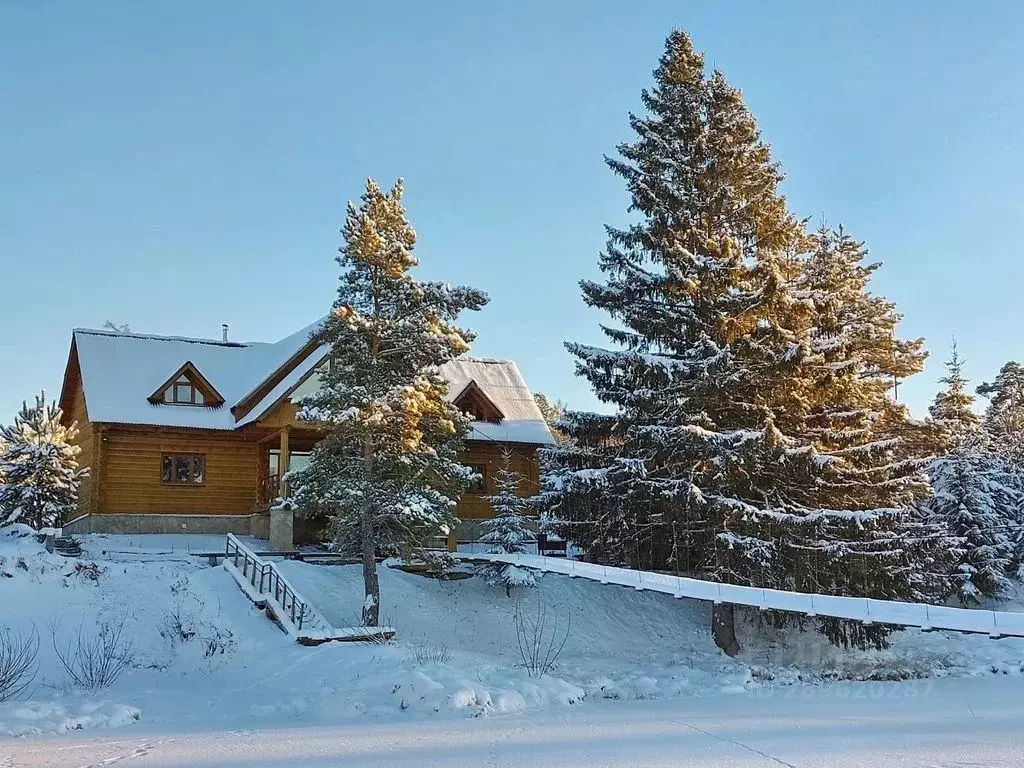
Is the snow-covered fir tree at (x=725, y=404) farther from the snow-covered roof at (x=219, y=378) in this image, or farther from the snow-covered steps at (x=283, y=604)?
the snow-covered roof at (x=219, y=378)

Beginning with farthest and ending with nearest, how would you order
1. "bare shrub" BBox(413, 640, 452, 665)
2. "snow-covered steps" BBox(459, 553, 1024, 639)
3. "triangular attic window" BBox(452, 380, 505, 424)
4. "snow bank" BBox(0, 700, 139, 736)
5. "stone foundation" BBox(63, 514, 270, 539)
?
"triangular attic window" BBox(452, 380, 505, 424) < "stone foundation" BBox(63, 514, 270, 539) < "snow-covered steps" BBox(459, 553, 1024, 639) < "bare shrub" BBox(413, 640, 452, 665) < "snow bank" BBox(0, 700, 139, 736)

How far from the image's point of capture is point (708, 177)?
19.8m

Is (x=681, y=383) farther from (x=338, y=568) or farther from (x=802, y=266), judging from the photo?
(x=338, y=568)

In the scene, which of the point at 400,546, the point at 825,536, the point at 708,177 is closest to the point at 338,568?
the point at 400,546

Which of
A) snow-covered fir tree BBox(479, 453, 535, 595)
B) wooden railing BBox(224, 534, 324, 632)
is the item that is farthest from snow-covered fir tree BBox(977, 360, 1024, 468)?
wooden railing BBox(224, 534, 324, 632)

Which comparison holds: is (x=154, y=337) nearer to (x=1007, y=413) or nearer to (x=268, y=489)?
(x=268, y=489)

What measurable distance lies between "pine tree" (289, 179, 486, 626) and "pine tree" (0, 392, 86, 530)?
927 cm

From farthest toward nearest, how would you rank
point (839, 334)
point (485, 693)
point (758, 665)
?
point (839, 334), point (758, 665), point (485, 693)

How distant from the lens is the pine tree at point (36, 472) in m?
23.3

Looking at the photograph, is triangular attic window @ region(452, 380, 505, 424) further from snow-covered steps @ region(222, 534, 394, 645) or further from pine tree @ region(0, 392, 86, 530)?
pine tree @ region(0, 392, 86, 530)

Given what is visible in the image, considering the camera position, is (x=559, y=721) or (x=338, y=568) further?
(x=338, y=568)

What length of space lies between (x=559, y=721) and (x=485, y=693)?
4.17 ft

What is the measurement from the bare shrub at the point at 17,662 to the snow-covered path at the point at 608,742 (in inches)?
116

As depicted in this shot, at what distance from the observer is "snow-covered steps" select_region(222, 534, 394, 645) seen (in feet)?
48.3
